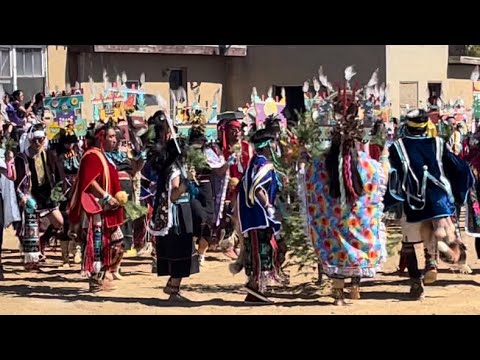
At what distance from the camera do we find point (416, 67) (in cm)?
2433

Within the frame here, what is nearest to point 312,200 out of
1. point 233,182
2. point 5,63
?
point 233,182

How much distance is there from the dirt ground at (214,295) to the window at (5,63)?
11.0 meters

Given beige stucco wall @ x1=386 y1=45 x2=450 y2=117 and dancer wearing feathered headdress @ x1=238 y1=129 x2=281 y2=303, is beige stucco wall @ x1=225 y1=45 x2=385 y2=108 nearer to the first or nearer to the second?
beige stucco wall @ x1=386 y1=45 x2=450 y2=117

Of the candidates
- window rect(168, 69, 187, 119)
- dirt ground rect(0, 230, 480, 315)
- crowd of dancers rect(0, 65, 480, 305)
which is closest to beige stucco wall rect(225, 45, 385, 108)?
window rect(168, 69, 187, 119)

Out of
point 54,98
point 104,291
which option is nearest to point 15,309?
point 104,291

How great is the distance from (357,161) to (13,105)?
23.6 ft

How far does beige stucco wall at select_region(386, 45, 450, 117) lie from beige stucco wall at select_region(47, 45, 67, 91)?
25.0 feet

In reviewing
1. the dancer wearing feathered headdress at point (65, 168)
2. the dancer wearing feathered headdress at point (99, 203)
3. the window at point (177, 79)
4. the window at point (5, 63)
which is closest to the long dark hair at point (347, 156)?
the dancer wearing feathered headdress at point (99, 203)

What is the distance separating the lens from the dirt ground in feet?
28.7

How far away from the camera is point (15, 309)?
891 cm

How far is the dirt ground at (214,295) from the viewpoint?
8742 millimetres

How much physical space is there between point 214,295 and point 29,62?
44.6 feet

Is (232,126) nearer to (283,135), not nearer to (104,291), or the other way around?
(283,135)

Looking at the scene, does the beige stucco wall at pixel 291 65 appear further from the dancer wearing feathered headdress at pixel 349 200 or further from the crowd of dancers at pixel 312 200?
the dancer wearing feathered headdress at pixel 349 200
